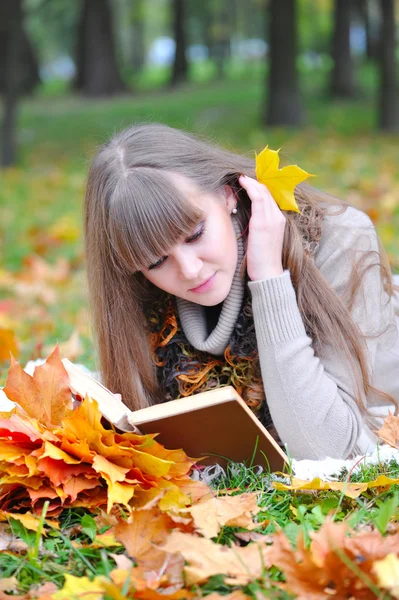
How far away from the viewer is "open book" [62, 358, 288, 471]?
1811 mm

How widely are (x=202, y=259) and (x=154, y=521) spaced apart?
2.53 feet

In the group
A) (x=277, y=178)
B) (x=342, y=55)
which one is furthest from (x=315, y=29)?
(x=277, y=178)

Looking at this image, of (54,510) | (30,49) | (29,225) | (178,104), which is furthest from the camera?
(30,49)

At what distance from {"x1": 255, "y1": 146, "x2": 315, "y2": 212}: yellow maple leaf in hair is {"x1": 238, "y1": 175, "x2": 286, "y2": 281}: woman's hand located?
0.13 feet

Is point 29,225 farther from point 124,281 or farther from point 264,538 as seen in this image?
point 264,538

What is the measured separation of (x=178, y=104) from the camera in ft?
57.4

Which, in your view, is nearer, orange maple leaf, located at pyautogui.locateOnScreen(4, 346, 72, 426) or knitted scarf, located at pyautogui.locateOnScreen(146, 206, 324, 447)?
orange maple leaf, located at pyautogui.locateOnScreen(4, 346, 72, 426)

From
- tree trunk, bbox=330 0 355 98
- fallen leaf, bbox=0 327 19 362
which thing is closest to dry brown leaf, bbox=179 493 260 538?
fallen leaf, bbox=0 327 19 362

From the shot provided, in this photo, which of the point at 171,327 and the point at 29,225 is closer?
the point at 171,327

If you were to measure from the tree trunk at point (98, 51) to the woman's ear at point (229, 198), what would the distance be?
18655 millimetres

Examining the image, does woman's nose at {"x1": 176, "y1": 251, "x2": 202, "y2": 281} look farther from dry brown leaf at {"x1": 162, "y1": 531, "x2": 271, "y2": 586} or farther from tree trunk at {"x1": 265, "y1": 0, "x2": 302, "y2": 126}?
tree trunk at {"x1": 265, "y1": 0, "x2": 302, "y2": 126}

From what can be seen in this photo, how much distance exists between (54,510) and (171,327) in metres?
0.80

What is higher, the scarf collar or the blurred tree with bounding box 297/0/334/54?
the blurred tree with bounding box 297/0/334/54

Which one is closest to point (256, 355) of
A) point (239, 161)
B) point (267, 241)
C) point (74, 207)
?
point (267, 241)
